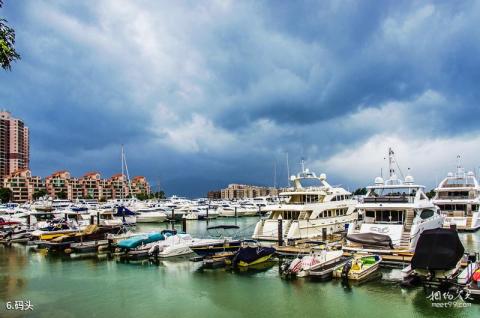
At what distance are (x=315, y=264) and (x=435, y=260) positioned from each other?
19.3 feet

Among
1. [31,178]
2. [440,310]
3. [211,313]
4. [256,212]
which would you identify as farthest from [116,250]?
[31,178]

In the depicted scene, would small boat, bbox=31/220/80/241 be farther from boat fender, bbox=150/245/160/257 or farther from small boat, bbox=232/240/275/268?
small boat, bbox=232/240/275/268

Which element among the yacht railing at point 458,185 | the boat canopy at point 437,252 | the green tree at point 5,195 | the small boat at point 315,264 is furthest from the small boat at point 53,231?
the green tree at point 5,195

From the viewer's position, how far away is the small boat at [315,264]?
2069 centimetres

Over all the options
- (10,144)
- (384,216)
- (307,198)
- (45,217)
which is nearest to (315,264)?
(384,216)

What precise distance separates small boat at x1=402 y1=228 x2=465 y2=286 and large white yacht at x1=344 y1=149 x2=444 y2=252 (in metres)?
5.27

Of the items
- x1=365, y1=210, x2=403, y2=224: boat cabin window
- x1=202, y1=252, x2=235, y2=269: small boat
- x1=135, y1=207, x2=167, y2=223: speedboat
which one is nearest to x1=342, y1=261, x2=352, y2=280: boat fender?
x1=365, y1=210, x2=403, y2=224: boat cabin window

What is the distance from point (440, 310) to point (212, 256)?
13580 millimetres

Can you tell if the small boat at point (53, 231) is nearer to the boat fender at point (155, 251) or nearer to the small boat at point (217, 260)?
the boat fender at point (155, 251)

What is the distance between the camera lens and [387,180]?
99.7 feet

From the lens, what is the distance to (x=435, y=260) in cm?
1745

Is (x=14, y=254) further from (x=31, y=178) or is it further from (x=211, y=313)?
(x=31, y=178)

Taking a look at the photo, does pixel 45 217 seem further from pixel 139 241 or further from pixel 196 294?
pixel 196 294

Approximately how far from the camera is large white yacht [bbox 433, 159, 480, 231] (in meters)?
40.8
